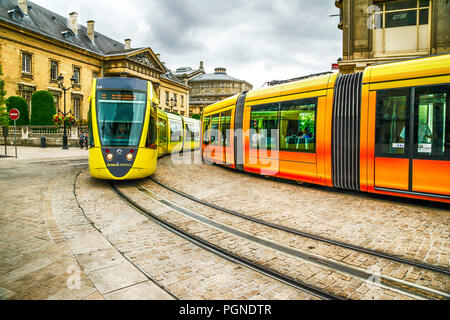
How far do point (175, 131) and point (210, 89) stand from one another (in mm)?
82767

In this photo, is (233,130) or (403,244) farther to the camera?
(233,130)

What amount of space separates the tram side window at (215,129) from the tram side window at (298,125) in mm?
5019

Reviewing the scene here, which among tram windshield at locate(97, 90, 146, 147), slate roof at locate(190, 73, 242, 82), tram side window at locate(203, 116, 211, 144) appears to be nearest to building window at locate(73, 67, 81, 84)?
tram side window at locate(203, 116, 211, 144)

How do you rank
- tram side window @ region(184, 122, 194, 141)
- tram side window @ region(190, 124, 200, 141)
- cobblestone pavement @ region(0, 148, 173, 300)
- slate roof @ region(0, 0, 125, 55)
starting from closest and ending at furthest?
cobblestone pavement @ region(0, 148, 173, 300)
tram side window @ region(184, 122, 194, 141)
tram side window @ region(190, 124, 200, 141)
slate roof @ region(0, 0, 125, 55)

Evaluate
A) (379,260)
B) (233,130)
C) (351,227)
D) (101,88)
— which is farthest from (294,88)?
(379,260)

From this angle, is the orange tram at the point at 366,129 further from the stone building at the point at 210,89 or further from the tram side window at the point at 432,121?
the stone building at the point at 210,89

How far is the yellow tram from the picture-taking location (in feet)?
29.3

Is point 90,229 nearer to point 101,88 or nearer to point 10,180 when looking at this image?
point 101,88

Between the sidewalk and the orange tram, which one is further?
the sidewalk

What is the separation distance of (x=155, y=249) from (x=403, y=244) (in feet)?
12.4

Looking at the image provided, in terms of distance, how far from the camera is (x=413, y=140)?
22.7 ft

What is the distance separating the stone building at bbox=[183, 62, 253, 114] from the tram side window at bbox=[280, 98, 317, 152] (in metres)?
92.6

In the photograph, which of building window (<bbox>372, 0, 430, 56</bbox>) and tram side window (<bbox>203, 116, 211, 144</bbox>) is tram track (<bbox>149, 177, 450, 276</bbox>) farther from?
building window (<bbox>372, 0, 430, 56</bbox>)

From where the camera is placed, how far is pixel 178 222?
586 centimetres
